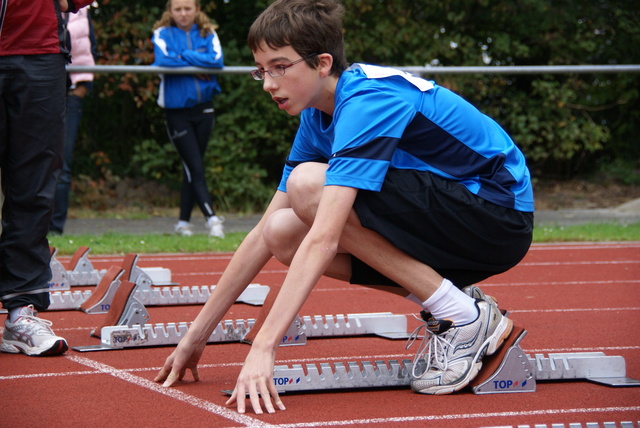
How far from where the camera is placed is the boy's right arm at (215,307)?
3.16 metres

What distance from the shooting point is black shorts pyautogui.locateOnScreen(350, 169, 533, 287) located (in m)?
3.12

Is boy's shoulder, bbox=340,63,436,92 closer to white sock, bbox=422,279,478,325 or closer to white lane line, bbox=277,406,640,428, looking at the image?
white sock, bbox=422,279,478,325

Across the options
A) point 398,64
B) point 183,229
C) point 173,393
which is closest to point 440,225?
point 173,393

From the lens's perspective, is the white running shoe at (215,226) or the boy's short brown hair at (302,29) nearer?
the boy's short brown hair at (302,29)

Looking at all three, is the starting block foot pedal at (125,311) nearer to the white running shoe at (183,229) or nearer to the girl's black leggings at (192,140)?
the girl's black leggings at (192,140)

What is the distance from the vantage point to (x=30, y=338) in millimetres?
3797

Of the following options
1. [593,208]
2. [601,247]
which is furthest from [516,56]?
[601,247]

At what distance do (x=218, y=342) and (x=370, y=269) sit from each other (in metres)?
1.06

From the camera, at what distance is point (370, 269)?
3.34 m

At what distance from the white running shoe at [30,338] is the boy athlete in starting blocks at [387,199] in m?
0.71

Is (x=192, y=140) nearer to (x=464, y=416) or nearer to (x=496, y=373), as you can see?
(x=496, y=373)

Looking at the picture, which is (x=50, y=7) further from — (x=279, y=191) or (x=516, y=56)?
(x=516, y=56)

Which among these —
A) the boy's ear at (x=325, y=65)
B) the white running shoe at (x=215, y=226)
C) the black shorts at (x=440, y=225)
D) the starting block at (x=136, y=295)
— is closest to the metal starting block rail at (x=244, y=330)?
the starting block at (x=136, y=295)

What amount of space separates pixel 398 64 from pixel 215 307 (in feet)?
31.6
